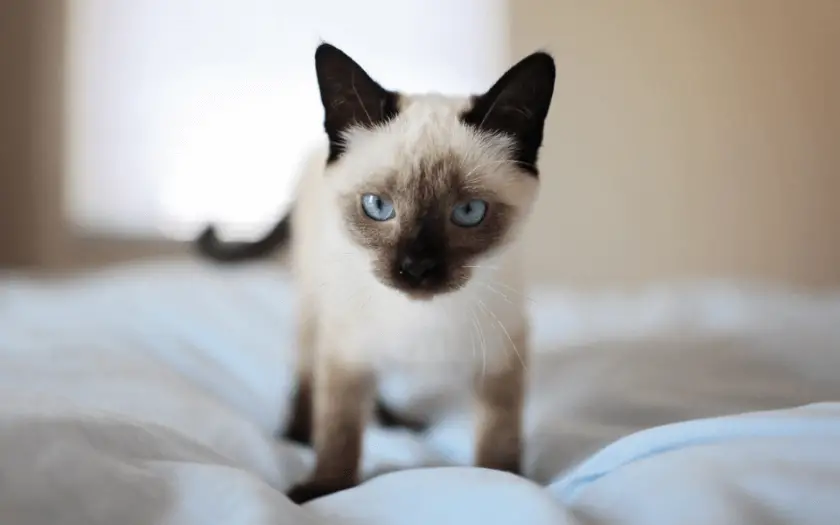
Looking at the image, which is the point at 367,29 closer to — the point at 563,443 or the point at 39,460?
the point at 563,443

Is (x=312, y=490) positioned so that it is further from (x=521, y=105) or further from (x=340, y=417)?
(x=521, y=105)

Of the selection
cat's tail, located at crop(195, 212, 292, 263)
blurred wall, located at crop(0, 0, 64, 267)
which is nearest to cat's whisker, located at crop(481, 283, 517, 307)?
cat's tail, located at crop(195, 212, 292, 263)

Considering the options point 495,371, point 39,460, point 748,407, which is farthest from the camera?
point 748,407

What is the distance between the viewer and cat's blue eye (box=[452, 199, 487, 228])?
2.11ft

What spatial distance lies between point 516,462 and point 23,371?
67 cm

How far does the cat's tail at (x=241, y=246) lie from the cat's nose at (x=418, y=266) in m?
0.52

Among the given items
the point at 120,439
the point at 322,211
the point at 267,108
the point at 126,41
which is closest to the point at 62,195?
the point at 126,41

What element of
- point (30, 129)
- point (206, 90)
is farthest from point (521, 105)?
point (30, 129)

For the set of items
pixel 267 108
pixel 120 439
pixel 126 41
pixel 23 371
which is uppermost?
pixel 126 41

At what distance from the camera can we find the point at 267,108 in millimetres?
1388

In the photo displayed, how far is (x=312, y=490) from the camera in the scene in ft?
2.25

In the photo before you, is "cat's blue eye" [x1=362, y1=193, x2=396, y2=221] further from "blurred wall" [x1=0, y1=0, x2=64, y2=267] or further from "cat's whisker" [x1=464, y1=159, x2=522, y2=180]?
"blurred wall" [x1=0, y1=0, x2=64, y2=267]

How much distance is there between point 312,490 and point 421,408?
23 cm

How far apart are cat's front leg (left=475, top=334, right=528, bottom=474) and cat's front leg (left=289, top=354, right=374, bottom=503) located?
0.12 m
